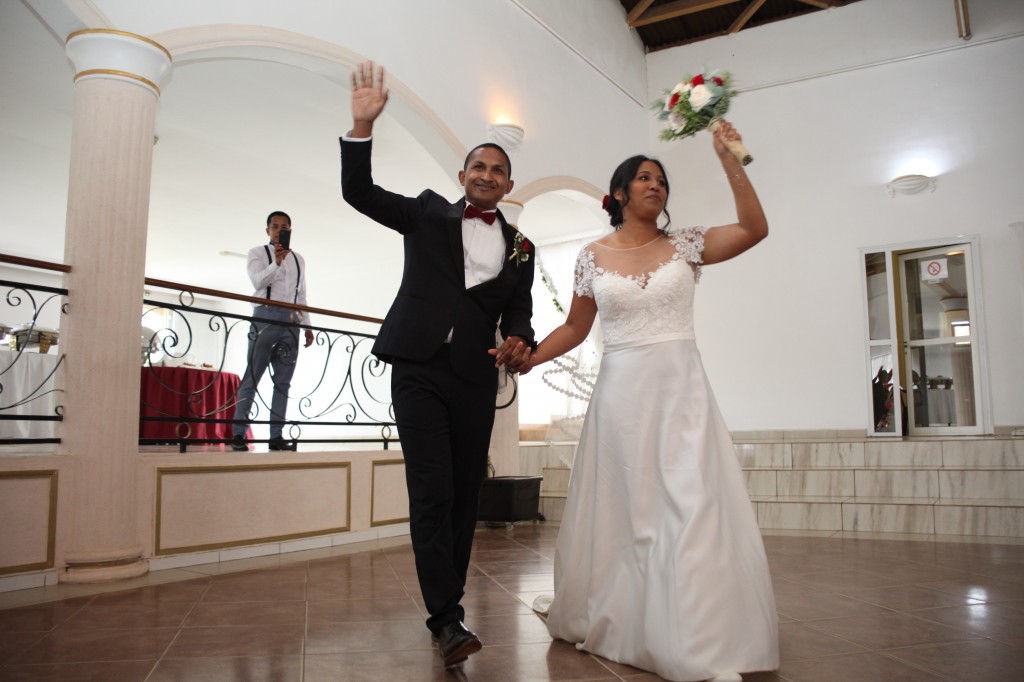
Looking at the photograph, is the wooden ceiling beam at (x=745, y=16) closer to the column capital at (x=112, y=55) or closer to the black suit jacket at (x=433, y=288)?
the column capital at (x=112, y=55)

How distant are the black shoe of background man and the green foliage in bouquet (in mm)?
3723

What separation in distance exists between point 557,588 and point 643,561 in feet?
1.45

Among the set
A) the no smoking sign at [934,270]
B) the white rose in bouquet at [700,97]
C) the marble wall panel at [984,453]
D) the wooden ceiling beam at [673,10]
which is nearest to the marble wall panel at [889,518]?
the marble wall panel at [984,453]

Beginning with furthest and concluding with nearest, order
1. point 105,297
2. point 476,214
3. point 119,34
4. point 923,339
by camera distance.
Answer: point 923,339 < point 119,34 < point 105,297 < point 476,214

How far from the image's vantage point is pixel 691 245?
288 cm

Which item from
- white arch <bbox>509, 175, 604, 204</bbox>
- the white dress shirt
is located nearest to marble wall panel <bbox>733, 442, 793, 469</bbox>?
white arch <bbox>509, 175, 604, 204</bbox>

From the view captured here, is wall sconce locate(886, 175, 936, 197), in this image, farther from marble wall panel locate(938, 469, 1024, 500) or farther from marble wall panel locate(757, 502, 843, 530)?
marble wall panel locate(757, 502, 843, 530)

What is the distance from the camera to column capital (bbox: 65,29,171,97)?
13.5ft

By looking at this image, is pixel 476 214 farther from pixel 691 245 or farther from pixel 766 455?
pixel 766 455

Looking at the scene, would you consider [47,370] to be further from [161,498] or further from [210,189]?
[210,189]

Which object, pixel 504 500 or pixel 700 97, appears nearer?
pixel 700 97

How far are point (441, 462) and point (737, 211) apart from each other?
129 cm

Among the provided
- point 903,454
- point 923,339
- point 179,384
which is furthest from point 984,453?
point 179,384

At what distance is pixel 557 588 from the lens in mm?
2830
